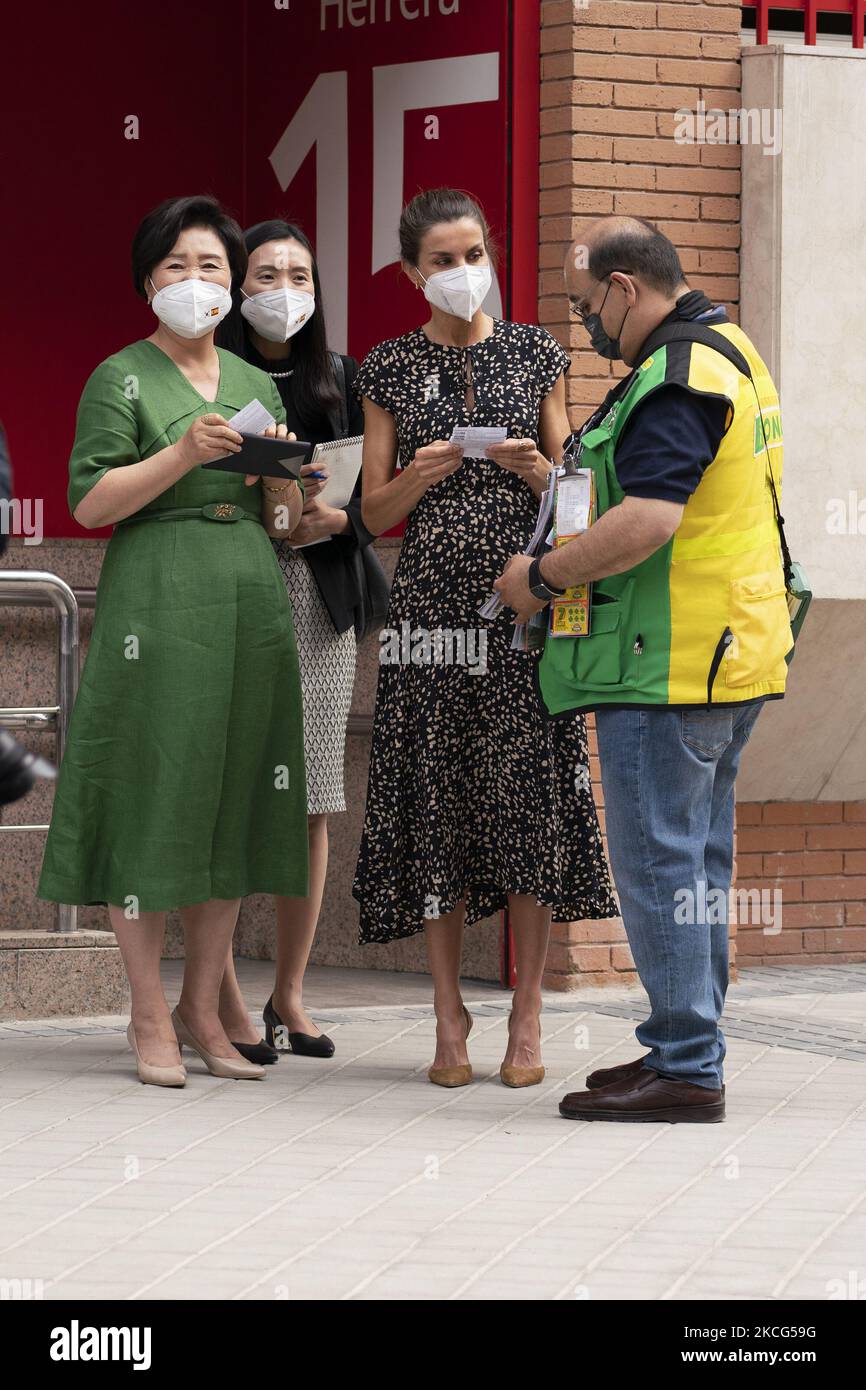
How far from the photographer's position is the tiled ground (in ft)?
12.6

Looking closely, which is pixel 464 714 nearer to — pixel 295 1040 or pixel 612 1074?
pixel 612 1074

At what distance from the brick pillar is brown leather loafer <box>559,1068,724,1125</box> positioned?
189cm

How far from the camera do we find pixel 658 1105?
521cm

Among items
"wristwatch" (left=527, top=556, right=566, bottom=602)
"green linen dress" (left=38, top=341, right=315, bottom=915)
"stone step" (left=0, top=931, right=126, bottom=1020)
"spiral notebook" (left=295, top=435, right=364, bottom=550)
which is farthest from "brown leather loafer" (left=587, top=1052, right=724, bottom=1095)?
"stone step" (left=0, top=931, right=126, bottom=1020)

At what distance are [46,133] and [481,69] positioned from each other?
179 centimetres

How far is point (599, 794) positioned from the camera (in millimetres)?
7066

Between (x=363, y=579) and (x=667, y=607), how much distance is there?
50.3 inches

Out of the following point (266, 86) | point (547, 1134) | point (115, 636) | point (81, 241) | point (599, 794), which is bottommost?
point (547, 1134)

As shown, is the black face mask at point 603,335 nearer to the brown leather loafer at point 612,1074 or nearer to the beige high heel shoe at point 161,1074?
the brown leather loafer at point 612,1074

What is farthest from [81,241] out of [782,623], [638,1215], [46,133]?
[638,1215]

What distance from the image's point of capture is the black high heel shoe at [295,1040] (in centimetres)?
603

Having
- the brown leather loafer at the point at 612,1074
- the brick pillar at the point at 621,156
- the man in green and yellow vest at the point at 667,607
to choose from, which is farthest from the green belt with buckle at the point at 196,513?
the brick pillar at the point at 621,156

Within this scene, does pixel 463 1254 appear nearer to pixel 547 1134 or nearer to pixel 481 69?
pixel 547 1134

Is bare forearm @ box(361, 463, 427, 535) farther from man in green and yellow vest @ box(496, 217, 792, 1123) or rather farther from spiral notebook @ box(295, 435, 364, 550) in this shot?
man in green and yellow vest @ box(496, 217, 792, 1123)
